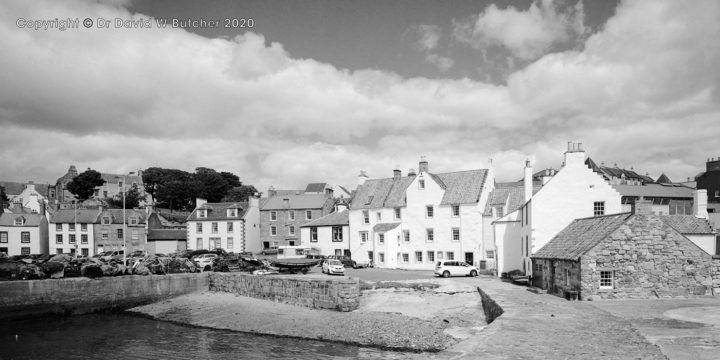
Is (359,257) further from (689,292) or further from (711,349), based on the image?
(711,349)

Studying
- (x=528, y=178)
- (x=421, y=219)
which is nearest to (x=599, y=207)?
(x=528, y=178)

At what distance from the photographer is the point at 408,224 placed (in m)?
52.4

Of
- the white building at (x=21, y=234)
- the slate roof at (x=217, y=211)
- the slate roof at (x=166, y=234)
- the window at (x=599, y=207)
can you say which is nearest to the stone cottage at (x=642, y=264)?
the window at (x=599, y=207)

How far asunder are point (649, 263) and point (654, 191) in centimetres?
5745

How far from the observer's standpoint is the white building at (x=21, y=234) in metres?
70.2

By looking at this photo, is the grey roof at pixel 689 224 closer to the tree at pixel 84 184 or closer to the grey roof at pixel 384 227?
the grey roof at pixel 384 227

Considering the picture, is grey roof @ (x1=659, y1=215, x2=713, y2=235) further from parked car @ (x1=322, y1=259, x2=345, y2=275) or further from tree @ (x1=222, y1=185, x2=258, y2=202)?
tree @ (x1=222, y1=185, x2=258, y2=202)

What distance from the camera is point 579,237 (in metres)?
28.3

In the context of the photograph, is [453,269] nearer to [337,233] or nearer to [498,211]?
[498,211]

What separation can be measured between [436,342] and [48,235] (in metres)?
73.2

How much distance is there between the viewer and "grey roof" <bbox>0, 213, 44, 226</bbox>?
70.7m

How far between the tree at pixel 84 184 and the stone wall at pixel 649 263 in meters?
123

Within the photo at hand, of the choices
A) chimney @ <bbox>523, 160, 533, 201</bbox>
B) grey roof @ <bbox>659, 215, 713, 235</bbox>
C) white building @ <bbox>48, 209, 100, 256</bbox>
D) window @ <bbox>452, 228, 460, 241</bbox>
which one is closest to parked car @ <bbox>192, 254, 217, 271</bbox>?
window @ <bbox>452, 228, 460, 241</bbox>

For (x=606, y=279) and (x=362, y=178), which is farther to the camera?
(x=362, y=178)
